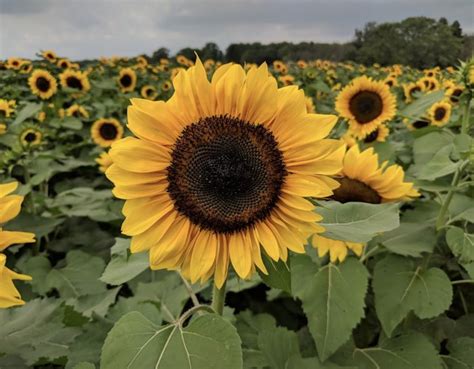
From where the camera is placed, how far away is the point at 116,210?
148 inches

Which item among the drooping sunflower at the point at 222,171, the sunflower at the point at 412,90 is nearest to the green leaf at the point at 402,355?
the drooping sunflower at the point at 222,171

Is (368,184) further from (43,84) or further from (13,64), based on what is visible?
(13,64)

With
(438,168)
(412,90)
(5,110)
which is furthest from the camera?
(412,90)

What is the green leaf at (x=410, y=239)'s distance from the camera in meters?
2.11

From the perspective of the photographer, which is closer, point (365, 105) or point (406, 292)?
point (406, 292)

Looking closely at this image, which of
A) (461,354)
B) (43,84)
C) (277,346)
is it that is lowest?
(461,354)

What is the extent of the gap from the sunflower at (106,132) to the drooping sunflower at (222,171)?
14.2 ft

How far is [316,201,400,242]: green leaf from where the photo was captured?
1.45m

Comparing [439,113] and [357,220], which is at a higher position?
[357,220]

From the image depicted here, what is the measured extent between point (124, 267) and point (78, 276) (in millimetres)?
1587

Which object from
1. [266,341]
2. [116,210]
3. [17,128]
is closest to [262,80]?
[266,341]

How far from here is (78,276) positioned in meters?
3.16

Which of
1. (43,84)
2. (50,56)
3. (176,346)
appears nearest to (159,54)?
(50,56)

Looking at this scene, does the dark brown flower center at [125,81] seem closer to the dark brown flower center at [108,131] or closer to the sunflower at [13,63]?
the sunflower at [13,63]
